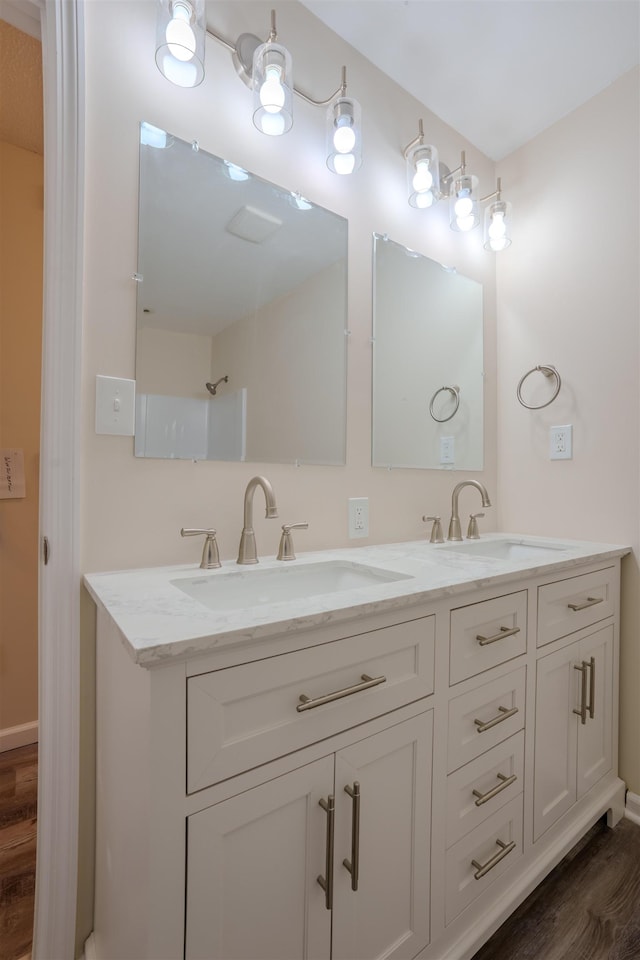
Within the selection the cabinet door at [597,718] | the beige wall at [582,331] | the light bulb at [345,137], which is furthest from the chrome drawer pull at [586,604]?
the light bulb at [345,137]

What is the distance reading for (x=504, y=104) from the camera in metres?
1.67

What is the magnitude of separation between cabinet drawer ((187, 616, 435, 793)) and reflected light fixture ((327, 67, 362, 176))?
4.31 feet

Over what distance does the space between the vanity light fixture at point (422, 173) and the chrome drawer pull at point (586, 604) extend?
1.39 m

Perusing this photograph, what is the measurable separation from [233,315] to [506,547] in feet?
4.09

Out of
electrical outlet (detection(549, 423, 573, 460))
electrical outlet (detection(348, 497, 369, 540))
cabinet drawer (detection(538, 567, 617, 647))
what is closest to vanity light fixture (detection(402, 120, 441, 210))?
electrical outlet (detection(549, 423, 573, 460))

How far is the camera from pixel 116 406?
100 cm

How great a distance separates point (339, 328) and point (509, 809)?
4.48 feet

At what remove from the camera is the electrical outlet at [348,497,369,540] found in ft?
4.62

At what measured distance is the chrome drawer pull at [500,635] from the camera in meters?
0.97

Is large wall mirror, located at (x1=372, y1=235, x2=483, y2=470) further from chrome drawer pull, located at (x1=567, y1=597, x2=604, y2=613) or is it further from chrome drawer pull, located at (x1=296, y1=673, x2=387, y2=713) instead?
chrome drawer pull, located at (x1=296, y1=673, x2=387, y2=713)

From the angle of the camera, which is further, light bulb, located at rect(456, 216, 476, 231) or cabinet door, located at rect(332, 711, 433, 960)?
light bulb, located at rect(456, 216, 476, 231)

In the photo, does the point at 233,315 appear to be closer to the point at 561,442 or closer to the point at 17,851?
the point at 561,442

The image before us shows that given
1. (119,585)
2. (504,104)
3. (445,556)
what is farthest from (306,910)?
(504,104)

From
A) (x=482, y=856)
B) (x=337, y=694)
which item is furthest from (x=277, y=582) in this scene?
(x=482, y=856)
